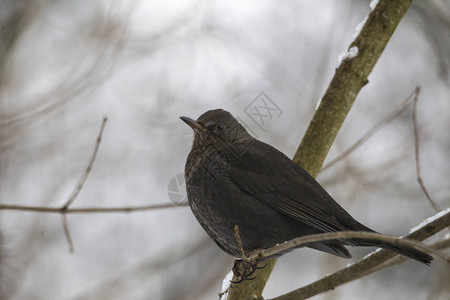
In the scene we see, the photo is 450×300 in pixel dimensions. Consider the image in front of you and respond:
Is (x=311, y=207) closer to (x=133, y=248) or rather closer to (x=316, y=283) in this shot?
(x=316, y=283)

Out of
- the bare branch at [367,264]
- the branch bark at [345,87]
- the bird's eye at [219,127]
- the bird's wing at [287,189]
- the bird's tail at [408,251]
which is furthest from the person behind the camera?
the bird's eye at [219,127]

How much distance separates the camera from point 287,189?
3643mm

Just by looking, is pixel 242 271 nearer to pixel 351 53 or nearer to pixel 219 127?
pixel 219 127

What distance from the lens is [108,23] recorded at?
619 centimetres

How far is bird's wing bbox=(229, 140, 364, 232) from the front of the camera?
11.5 feet

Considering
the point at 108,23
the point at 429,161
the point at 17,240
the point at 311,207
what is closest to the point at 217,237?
the point at 311,207

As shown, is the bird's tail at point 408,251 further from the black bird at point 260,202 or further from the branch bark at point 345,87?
the branch bark at point 345,87

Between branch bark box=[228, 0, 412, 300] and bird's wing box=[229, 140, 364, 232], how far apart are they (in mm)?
245

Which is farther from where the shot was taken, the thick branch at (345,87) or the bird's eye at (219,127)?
the bird's eye at (219,127)

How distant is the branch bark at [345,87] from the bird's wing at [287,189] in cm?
24

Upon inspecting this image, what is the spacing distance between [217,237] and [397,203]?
3605mm

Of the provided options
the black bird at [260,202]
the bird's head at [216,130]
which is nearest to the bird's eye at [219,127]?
the bird's head at [216,130]

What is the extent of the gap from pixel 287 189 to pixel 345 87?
0.92 m

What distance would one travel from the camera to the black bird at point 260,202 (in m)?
3.52
